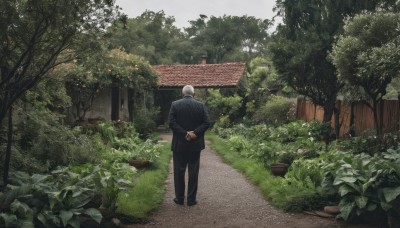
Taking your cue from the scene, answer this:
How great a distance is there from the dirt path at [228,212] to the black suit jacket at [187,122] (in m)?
1.01

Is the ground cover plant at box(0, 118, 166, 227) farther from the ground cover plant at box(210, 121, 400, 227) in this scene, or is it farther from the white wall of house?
the white wall of house

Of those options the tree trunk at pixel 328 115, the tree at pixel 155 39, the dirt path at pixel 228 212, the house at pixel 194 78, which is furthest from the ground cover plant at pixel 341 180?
the tree at pixel 155 39

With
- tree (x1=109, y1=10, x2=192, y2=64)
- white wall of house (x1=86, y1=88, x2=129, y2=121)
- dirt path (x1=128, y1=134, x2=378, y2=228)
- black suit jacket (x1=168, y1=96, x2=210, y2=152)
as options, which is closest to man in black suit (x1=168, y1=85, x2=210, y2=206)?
black suit jacket (x1=168, y1=96, x2=210, y2=152)

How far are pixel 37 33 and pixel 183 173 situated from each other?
3.28m

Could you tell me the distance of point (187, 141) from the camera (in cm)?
712

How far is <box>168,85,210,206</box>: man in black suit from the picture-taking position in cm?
713

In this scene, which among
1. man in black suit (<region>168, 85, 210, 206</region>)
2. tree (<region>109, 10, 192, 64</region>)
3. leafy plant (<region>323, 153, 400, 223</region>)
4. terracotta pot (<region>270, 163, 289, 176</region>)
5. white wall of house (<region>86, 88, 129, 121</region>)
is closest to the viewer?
leafy plant (<region>323, 153, 400, 223</region>)

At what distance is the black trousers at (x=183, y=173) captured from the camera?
714 cm

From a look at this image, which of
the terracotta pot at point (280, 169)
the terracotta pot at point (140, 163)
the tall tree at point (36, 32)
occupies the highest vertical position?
the tall tree at point (36, 32)

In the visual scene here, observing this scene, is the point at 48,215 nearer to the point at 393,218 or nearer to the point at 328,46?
the point at 393,218

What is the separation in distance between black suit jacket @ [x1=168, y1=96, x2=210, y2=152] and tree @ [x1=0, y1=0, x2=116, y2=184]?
84.9 inches

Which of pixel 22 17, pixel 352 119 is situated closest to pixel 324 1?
pixel 352 119

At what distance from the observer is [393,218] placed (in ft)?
18.2

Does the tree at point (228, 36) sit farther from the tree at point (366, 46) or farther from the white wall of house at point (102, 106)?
the tree at point (366, 46)
